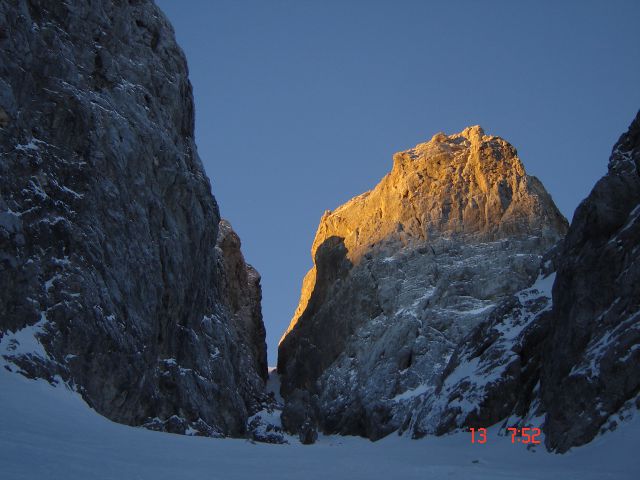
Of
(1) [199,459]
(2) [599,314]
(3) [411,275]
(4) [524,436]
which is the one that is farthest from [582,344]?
(3) [411,275]

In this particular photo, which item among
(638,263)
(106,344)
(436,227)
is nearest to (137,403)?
(106,344)

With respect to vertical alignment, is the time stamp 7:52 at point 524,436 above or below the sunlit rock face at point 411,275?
below

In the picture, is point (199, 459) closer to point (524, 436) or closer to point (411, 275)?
point (524, 436)

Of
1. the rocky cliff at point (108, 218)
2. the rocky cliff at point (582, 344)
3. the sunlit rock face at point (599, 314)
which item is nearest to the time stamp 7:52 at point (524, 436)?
the rocky cliff at point (582, 344)

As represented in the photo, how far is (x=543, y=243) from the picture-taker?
7581 cm

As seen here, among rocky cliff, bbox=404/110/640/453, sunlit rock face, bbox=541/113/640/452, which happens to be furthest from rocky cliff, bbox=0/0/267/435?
sunlit rock face, bbox=541/113/640/452

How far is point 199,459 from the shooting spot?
56.1ft

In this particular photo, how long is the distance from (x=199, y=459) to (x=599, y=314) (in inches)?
539

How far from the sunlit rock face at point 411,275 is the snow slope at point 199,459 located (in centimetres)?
4344

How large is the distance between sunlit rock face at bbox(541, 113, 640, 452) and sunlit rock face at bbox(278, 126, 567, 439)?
38748mm

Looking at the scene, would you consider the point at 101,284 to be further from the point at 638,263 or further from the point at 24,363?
the point at 638,263

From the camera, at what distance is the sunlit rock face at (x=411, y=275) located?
2741 inches

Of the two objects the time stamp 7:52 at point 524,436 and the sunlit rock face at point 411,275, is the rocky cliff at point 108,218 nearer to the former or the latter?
the sunlit rock face at point 411,275

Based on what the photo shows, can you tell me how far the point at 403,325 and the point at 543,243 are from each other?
1718cm
